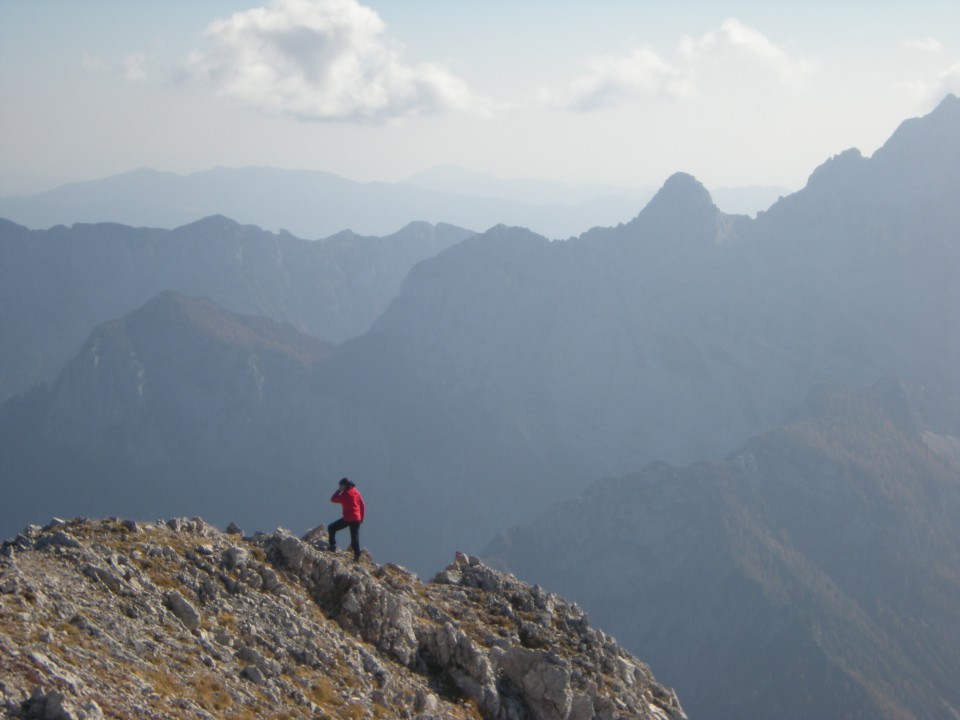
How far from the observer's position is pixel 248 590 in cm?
3722

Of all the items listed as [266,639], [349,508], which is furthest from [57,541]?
[349,508]

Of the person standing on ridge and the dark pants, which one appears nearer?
the person standing on ridge

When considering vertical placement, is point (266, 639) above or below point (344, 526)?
below

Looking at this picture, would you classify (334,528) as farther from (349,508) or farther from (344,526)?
(349,508)

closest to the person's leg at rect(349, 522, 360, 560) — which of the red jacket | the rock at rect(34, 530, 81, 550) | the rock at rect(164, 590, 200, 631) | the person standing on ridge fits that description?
the person standing on ridge

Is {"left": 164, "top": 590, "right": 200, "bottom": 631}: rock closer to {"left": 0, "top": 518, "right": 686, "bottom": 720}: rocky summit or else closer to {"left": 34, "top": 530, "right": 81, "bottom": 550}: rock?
{"left": 0, "top": 518, "right": 686, "bottom": 720}: rocky summit

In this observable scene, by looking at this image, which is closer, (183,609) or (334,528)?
(183,609)

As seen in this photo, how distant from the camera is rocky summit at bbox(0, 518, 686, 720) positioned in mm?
28594

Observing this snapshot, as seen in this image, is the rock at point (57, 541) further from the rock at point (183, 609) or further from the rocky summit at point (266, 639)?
the rock at point (183, 609)

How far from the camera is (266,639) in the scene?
114ft

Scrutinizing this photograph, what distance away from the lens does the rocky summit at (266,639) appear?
28594 millimetres

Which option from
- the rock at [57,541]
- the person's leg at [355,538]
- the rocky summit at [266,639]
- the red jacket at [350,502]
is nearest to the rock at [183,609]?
the rocky summit at [266,639]

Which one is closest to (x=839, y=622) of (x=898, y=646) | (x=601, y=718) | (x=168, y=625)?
(x=898, y=646)

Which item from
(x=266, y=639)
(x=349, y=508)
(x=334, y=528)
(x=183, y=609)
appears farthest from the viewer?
(x=334, y=528)
